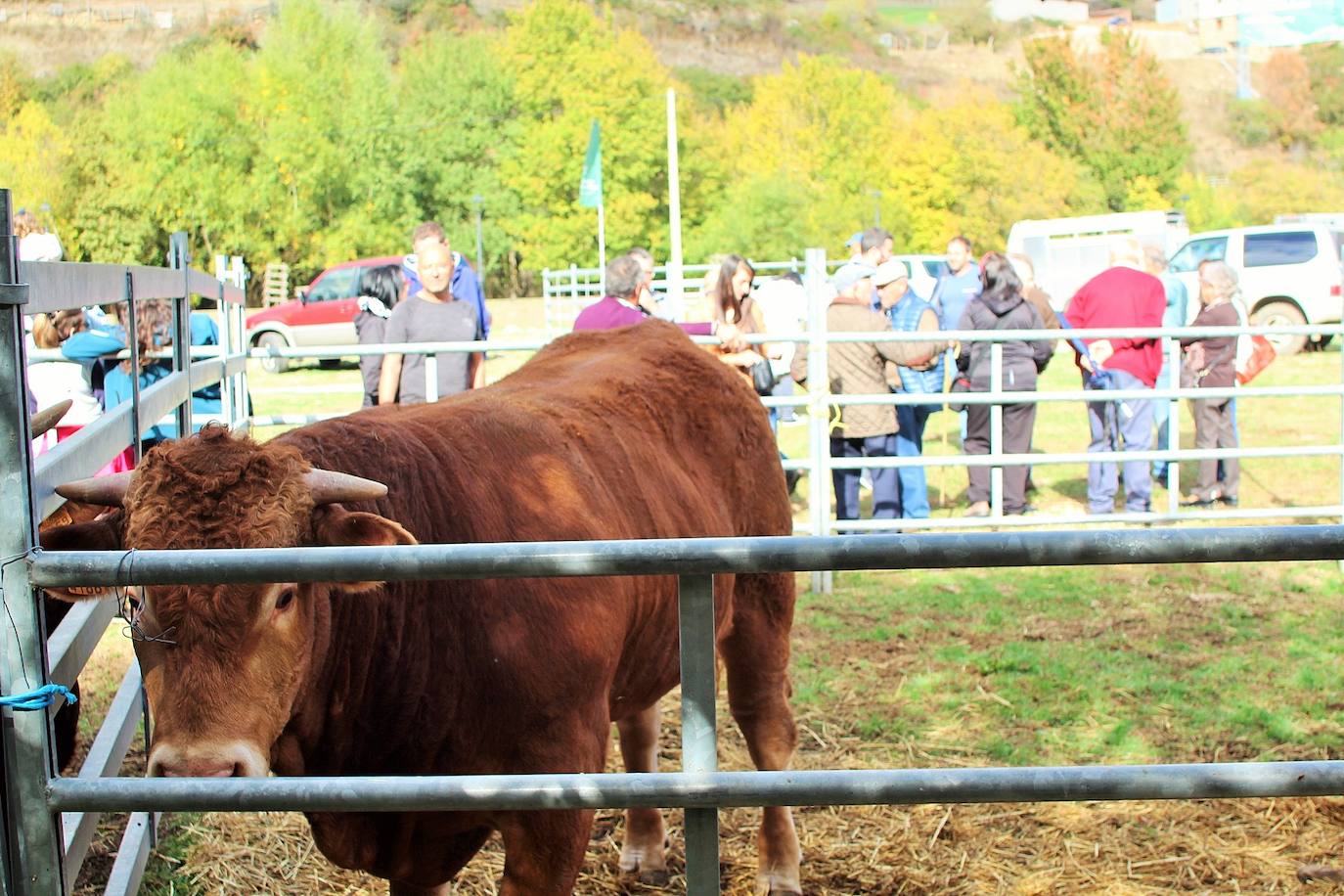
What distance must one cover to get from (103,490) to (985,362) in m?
7.49

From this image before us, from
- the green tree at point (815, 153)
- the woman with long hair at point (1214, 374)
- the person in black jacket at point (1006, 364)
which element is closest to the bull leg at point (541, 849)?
the person in black jacket at point (1006, 364)

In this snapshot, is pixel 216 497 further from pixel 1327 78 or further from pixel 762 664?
pixel 1327 78

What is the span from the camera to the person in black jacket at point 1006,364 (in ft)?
30.1

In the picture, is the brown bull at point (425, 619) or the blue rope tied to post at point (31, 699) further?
the brown bull at point (425, 619)

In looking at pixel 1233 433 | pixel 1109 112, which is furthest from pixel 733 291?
pixel 1109 112

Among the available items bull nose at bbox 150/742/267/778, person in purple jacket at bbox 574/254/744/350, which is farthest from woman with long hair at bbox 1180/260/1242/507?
bull nose at bbox 150/742/267/778

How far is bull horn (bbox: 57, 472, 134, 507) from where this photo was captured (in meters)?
2.46

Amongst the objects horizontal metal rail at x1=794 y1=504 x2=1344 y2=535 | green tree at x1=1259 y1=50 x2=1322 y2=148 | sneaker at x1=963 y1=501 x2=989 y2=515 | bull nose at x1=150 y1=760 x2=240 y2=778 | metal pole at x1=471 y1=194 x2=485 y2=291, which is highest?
green tree at x1=1259 y1=50 x2=1322 y2=148

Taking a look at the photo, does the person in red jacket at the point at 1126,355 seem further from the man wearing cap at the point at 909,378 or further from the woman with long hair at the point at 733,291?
the woman with long hair at the point at 733,291

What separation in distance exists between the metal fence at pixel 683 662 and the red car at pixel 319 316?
886 inches

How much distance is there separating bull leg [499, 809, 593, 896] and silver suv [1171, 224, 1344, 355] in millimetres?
19194

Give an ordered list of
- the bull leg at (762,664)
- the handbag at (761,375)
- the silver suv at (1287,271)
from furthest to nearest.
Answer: the silver suv at (1287,271) < the handbag at (761,375) < the bull leg at (762,664)

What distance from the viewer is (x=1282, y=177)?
221 feet

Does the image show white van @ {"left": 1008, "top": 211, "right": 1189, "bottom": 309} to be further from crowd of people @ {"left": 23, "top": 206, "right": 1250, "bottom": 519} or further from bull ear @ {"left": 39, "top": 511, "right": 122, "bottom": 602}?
bull ear @ {"left": 39, "top": 511, "right": 122, "bottom": 602}
